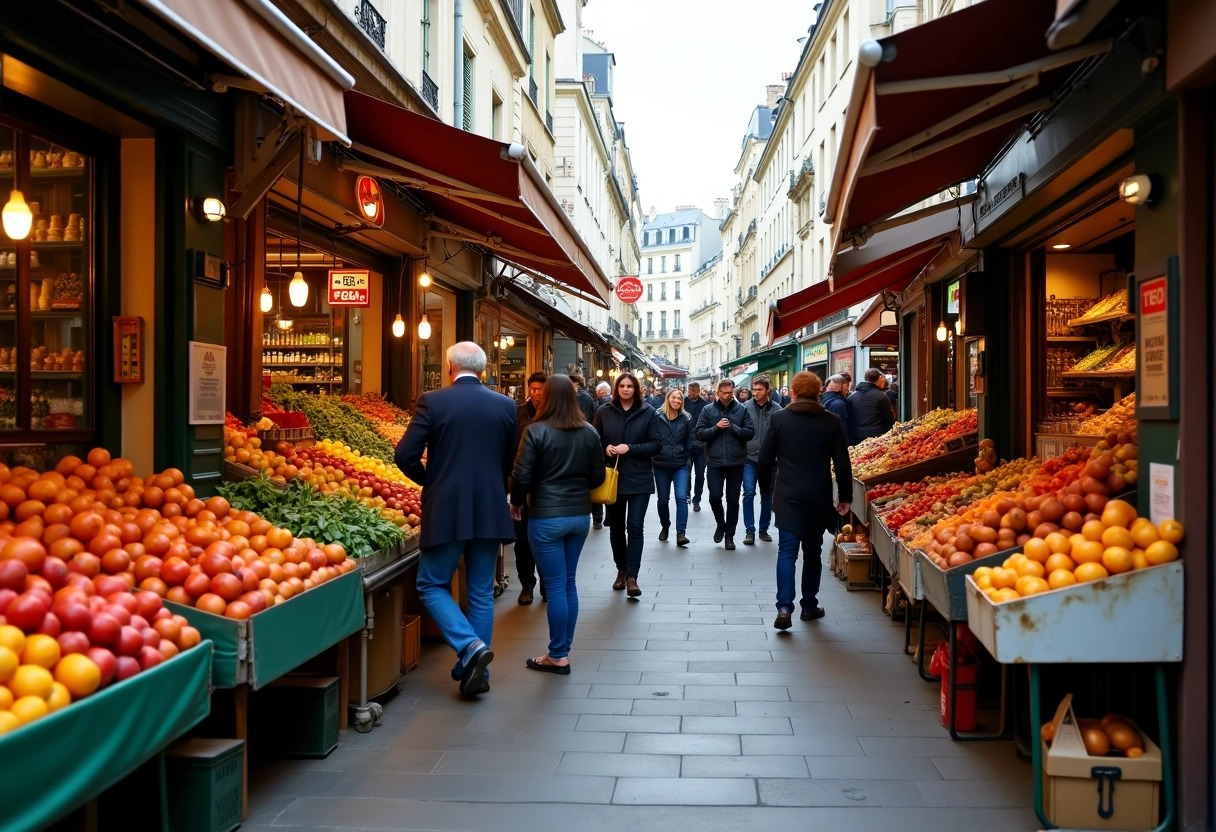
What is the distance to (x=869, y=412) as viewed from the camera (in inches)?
593

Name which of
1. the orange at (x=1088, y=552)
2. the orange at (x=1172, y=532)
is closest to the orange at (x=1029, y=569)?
the orange at (x=1088, y=552)

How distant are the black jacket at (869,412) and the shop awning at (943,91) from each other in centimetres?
845

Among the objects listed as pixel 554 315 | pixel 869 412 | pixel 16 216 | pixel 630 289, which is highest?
pixel 630 289

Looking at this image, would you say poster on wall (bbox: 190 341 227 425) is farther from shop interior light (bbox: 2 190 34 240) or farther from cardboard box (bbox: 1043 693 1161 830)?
cardboard box (bbox: 1043 693 1161 830)

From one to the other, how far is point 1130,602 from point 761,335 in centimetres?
5063

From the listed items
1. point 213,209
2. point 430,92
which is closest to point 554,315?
point 430,92

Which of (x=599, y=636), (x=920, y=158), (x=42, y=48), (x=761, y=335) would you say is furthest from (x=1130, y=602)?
(x=761, y=335)

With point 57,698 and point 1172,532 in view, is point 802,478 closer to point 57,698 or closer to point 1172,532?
point 1172,532

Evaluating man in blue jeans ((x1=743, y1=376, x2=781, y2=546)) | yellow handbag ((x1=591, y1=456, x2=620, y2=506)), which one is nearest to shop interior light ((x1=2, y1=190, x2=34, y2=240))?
yellow handbag ((x1=591, y1=456, x2=620, y2=506))

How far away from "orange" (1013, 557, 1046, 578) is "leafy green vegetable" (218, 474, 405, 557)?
11.7 ft

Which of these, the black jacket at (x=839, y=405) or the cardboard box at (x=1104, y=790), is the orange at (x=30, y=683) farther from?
the black jacket at (x=839, y=405)

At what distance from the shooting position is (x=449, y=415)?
625 centimetres

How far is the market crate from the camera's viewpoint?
4250 millimetres

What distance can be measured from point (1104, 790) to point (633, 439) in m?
6.22
